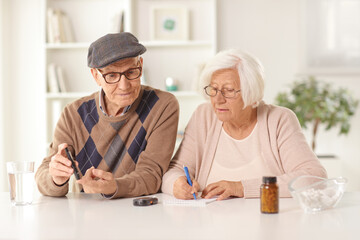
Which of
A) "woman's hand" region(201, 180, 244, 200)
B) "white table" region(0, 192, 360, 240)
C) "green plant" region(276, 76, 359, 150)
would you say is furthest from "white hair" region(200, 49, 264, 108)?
"green plant" region(276, 76, 359, 150)

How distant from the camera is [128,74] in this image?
7.11 feet

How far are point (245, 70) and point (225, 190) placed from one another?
549 mm

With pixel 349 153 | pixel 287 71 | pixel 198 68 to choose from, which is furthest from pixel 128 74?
pixel 349 153

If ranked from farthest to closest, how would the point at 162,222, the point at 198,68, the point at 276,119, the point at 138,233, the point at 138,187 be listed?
the point at 198,68 < the point at 276,119 < the point at 138,187 < the point at 162,222 < the point at 138,233

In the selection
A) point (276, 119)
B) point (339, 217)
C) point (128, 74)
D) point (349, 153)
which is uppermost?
point (128, 74)

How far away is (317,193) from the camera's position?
1.74 metres

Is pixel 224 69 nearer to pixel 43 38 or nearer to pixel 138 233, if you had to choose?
pixel 138 233

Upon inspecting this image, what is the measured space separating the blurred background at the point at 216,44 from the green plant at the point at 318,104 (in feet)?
0.72

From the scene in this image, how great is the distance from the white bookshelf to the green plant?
83 cm

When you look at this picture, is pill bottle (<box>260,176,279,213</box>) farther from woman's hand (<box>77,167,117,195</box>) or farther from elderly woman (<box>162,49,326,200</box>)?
woman's hand (<box>77,167,117,195</box>)

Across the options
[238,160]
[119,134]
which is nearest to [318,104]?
[238,160]

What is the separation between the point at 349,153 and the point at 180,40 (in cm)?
187

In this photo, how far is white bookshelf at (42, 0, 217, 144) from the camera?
4.70 meters

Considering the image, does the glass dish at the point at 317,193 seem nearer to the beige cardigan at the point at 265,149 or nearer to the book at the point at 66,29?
the beige cardigan at the point at 265,149
